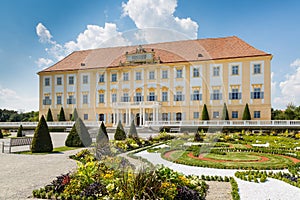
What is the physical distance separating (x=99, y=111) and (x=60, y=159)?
2410cm

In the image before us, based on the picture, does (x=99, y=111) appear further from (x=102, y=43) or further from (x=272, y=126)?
(x=102, y=43)

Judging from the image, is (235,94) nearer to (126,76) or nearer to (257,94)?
(257,94)

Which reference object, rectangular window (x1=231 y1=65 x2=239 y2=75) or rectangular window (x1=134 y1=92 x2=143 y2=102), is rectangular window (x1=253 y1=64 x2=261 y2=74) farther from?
rectangular window (x1=134 y1=92 x2=143 y2=102)

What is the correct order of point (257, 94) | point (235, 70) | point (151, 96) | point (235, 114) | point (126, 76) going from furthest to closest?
1. point (151, 96)
2. point (126, 76)
3. point (235, 70)
4. point (235, 114)
5. point (257, 94)

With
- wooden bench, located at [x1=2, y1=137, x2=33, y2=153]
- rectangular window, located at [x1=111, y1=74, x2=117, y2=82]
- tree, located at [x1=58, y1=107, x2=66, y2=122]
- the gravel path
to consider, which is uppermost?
rectangular window, located at [x1=111, y1=74, x2=117, y2=82]

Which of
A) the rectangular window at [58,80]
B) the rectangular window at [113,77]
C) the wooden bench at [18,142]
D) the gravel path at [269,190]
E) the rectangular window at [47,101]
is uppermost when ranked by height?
the rectangular window at [58,80]

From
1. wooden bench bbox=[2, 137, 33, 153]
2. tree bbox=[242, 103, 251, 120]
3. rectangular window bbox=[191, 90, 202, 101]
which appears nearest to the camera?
wooden bench bbox=[2, 137, 33, 153]

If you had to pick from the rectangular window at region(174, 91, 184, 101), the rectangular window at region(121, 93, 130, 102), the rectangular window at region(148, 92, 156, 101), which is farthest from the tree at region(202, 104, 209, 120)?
the rectangular window at region(121, 93, 130, 102)

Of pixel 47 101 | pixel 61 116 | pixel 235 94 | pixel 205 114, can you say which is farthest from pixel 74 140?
pixel 47 101

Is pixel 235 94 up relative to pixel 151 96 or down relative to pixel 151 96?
up

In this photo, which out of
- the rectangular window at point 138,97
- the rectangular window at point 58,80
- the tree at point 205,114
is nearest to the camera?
the tree at point 205,114

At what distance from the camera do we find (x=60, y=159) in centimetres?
1080

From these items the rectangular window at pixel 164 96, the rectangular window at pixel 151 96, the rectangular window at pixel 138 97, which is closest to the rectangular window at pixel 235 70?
the rectangular window at pixel 164 96

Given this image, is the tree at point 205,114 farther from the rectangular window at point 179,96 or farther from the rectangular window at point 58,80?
the rectangular window at point 58,80
